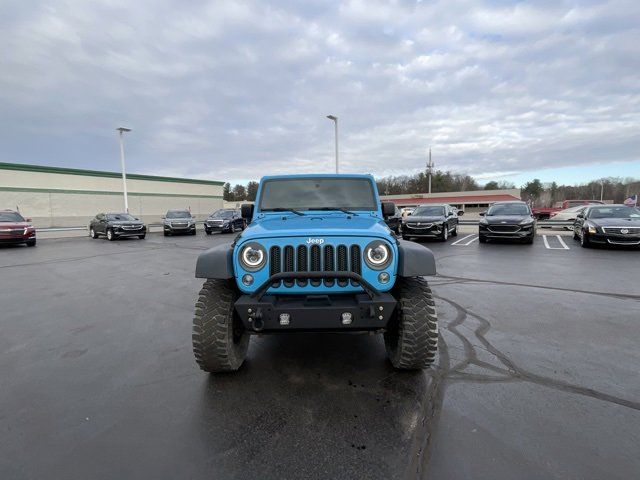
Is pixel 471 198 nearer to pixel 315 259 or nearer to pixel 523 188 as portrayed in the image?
pixel 523 188

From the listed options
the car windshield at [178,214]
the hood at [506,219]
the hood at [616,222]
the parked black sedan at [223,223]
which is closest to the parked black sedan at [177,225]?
the car windshield at [178,214]

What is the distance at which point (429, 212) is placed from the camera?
53.3 ft

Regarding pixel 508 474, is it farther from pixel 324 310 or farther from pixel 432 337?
pixel 324 310

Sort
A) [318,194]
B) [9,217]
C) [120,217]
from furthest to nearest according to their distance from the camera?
[120,217] < [9,217] < [318,194]

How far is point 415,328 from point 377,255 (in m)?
0.70

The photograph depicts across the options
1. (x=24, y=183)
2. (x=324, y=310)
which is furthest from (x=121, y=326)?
(x=24, y=183)

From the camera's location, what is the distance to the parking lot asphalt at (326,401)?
2160 millimetres

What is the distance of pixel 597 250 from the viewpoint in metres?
11.3

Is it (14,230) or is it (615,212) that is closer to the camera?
(615,212)

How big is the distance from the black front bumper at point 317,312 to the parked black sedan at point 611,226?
11994 millimetres

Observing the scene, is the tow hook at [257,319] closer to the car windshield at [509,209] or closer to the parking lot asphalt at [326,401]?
the parking lot asphalt at [326,401]

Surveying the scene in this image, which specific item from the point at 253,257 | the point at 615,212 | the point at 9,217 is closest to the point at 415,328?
the point at 253,257

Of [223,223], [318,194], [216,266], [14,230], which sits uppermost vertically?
[318,194]

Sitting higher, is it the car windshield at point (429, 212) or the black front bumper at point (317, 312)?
the car windshield at point (429, 212)
